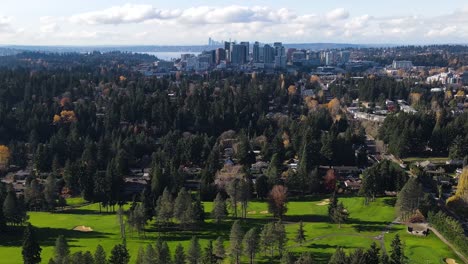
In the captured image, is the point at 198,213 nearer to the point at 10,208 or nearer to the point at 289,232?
the point at 289,232

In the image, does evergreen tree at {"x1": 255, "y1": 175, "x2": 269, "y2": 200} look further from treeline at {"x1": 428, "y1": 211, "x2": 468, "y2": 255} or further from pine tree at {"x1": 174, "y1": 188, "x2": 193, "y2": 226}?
treeline at {"x1": 428, "y1": 211, "x2": 468, "y2": 255}

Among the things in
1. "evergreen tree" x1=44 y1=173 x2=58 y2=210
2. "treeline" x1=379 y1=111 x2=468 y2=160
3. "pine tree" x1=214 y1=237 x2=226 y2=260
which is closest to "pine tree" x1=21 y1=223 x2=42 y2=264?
"pine tree" x1=214 y1=237 x2=226 y2=260

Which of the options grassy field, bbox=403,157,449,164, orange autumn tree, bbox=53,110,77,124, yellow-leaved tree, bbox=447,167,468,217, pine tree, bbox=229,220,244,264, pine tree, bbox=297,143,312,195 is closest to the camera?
pine tree, bbox=229,220,244,264

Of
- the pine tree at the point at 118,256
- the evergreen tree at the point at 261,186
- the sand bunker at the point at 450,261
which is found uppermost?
the pine tree at the point at 118,256

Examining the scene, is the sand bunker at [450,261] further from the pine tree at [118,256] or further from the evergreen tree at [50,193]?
the evergreen tree at [50,193]

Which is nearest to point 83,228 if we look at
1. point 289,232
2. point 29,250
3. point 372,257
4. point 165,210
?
point 165,210

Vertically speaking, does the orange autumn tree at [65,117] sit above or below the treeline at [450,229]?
above

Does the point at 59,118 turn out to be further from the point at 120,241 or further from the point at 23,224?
the point at 120,241

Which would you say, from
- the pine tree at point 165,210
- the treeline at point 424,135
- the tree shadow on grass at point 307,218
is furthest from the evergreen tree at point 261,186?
the treeline at point 424,135

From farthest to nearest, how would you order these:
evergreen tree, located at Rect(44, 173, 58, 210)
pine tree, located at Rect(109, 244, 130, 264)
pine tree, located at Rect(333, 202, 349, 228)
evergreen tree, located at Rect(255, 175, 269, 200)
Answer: evergreen tree, located at Rect(255, 175, 269, 200), evergreen tree, located at Rect(44, 173, 58, 210), pine tree, located at Rect(333, 202, 349, 228), pine tree, located at Rect(109, 244, 130, 264)
